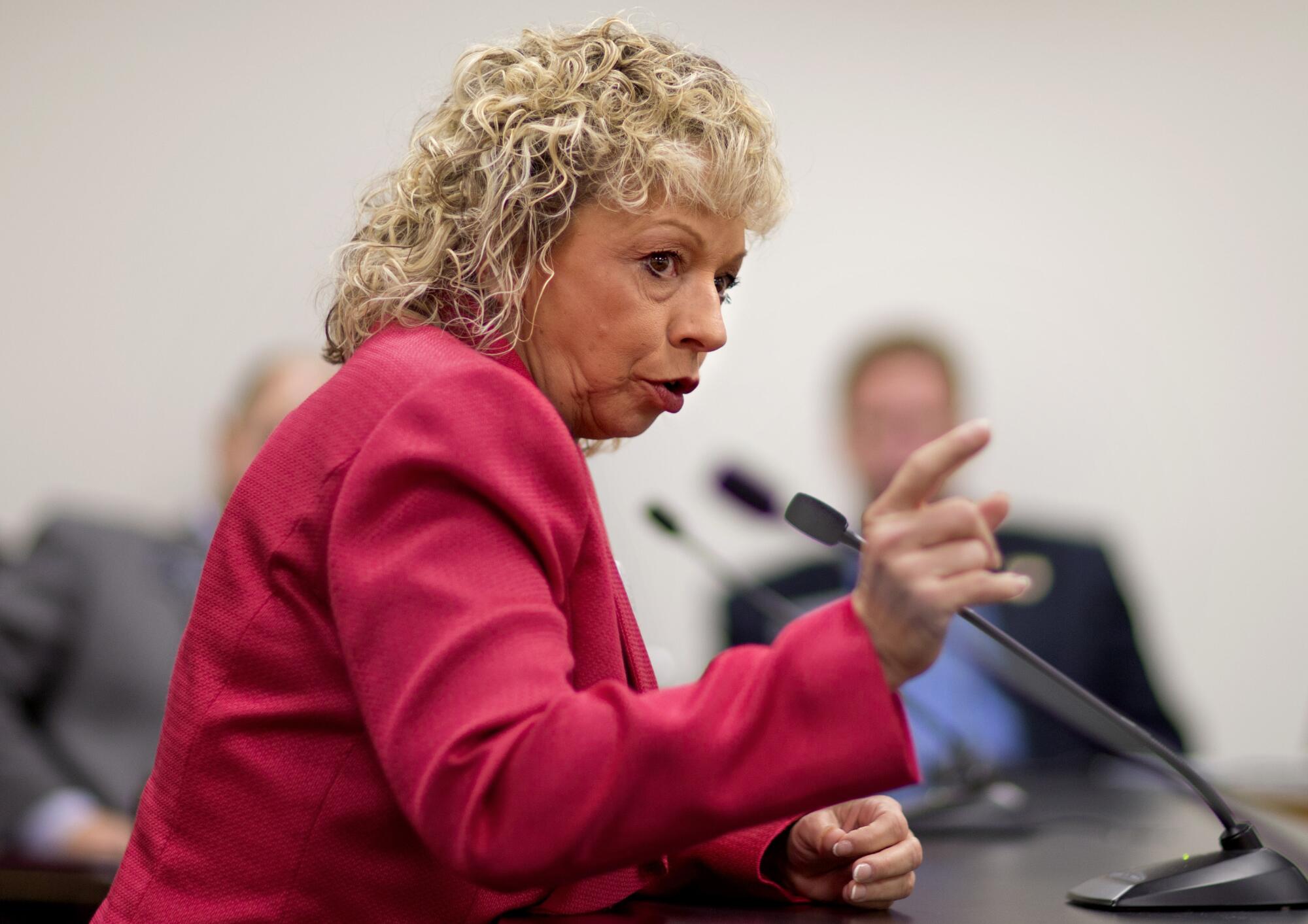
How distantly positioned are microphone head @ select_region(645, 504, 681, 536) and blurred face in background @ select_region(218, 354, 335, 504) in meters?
1.38

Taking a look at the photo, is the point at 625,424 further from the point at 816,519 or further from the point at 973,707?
the point at 973,707

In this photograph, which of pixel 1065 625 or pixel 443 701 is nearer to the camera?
pixel 443 701

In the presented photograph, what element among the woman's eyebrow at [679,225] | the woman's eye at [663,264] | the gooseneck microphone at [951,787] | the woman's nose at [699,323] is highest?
the woman's eyebrow at [679,225]

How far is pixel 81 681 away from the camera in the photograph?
2.30m

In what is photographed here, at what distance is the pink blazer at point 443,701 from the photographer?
595 millimetres

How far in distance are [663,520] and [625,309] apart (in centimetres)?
52

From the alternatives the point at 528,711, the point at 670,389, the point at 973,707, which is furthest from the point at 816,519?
the point at 973,707

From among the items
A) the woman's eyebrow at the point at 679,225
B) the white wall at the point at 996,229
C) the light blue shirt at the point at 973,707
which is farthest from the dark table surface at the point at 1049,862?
the white wall at the point at 996,229

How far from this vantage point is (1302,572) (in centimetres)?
322

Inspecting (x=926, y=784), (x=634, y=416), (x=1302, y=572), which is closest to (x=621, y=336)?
(x=634, y=416)

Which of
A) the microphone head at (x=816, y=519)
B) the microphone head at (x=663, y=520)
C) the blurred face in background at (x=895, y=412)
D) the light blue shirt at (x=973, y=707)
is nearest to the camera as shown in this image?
the microphone head at (x=816, y=519)

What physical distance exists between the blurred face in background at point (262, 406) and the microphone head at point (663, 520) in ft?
4.54

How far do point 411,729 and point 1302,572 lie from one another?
3190 millimetres

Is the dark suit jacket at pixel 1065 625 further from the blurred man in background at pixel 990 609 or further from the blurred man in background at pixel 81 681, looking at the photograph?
the blurred man in background at pixel 81 681
